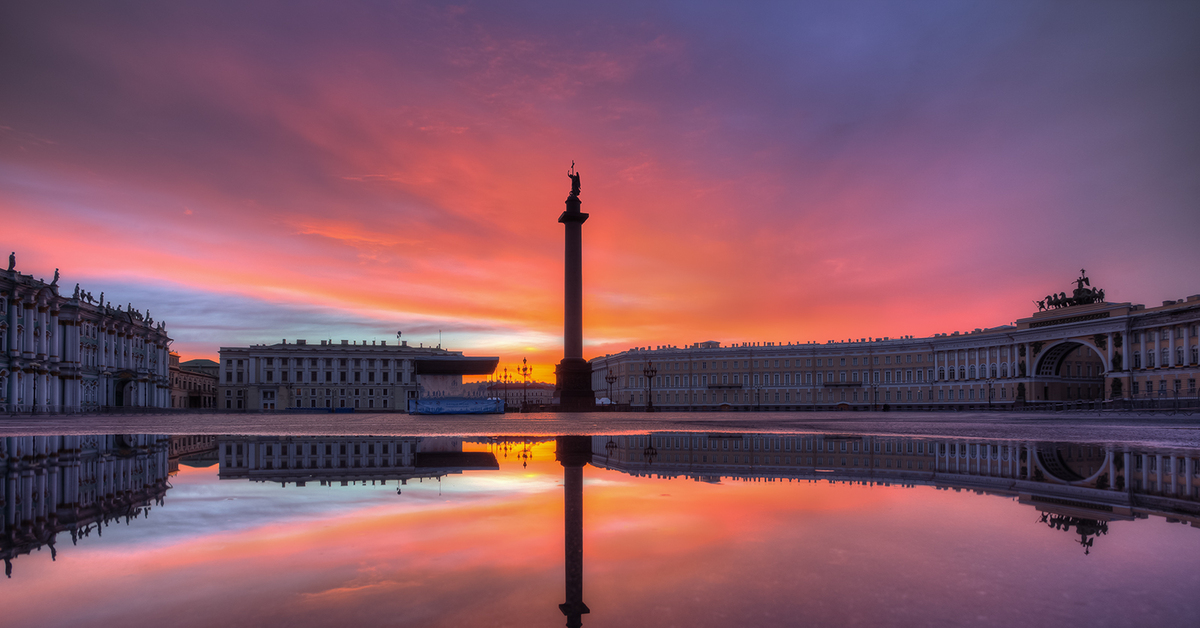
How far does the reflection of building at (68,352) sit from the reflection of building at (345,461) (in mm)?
54631

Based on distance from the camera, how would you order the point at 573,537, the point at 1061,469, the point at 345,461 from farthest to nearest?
1. the point at 345,461
2. the point at 1061,469
3. the point at 573,537

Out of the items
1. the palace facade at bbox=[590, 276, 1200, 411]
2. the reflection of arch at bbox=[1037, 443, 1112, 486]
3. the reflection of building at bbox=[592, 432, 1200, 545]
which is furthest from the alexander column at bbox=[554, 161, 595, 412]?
the reflection of arch at bbox=[1037, 443, 1112, 486]

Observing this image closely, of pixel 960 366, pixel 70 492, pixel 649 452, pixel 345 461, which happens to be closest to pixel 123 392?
pixel 345 461

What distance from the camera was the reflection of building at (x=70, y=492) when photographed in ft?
12.6

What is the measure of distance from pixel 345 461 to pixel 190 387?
128781mm

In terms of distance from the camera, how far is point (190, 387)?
11731 centimetres

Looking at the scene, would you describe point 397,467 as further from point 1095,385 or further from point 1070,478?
point 1095,385

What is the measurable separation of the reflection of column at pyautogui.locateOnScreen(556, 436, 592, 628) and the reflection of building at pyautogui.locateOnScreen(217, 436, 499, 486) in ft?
3.35

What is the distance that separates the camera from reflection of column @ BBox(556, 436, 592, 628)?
2484 mm

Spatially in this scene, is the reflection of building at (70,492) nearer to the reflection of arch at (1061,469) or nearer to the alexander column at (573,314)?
the reflection of arch at (1061,469)

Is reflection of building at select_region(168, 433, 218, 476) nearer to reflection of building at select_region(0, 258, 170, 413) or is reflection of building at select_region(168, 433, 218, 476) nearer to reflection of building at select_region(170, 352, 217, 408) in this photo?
reflection of building at select_region(0, 258, 170, 413)

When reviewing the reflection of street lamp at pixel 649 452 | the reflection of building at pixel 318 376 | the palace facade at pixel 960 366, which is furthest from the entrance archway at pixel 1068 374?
the reflection of street lamp at pixel 649 452

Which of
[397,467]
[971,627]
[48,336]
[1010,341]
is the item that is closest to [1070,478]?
[971,627]

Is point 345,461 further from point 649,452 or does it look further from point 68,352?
point 68,352
